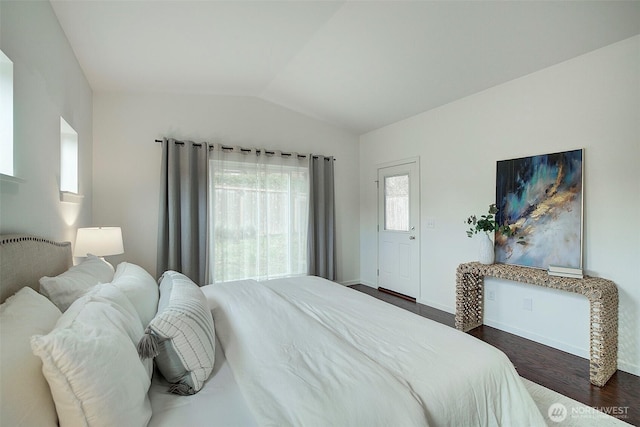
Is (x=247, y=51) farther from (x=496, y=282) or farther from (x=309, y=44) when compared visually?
(x=496, y=282)

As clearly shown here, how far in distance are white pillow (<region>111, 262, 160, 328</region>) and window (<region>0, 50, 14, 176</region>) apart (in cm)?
75

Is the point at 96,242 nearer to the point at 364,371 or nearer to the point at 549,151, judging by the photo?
the point at 364,371

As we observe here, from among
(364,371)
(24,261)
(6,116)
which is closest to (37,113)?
(6,116)

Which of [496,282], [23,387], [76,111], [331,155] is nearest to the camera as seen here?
[23,387]

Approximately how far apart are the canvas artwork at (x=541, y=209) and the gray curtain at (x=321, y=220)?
2271 mm

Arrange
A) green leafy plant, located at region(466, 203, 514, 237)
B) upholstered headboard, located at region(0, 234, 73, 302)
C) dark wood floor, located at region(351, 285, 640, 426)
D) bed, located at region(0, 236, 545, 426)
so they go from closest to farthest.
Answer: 1. bed, located at region(0, 236, 545, 426)
2. upholstered headboard, located at region(0, 234, 73, 302)
3. dark wood floor, located at region(351, 285, 640, 426)
4. green leafy plant, located at region(466, 203, 514, 237)

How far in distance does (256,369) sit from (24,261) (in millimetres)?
1241

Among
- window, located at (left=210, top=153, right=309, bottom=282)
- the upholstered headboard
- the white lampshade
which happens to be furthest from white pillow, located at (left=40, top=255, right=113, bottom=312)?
window, located at (left=210, top=153, right=309, bottom=282)

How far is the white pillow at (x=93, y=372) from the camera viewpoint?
75 cm

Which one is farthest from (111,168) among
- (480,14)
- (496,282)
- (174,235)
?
(496,282)

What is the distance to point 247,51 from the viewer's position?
9.23ft

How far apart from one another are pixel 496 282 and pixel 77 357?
11.5ft

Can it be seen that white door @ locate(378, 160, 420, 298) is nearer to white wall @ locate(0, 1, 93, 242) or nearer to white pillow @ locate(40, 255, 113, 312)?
white pillow @ locate(40, 255, 113, 312)

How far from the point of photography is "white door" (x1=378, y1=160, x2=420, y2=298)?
4031 mm
